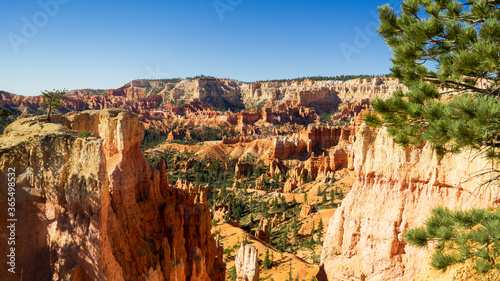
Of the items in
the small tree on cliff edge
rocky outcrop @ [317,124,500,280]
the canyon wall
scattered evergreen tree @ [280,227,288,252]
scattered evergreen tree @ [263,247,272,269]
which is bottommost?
scattered evergreen tree @ [280,227,288,252]

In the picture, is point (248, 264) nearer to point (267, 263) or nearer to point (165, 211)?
point (165, 211)

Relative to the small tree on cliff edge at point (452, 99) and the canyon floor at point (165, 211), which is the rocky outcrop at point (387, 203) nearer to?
the canyon floor at point (165, 211)

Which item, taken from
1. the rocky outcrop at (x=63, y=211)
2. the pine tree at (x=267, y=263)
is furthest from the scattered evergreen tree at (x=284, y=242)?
the rocky outcrop at (x=63, y=211)

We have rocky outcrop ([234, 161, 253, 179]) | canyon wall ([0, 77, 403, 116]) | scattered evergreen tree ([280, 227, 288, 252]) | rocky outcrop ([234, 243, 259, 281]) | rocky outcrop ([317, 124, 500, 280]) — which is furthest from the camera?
canyon wall ([0, 77, 403, 116])

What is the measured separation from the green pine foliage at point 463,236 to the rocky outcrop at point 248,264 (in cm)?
1303

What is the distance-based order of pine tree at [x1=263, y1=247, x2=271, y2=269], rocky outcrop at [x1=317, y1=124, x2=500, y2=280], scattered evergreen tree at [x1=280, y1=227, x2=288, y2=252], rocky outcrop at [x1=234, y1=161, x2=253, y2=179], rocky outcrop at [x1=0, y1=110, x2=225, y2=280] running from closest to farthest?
rocky outcrop at [x1=0, y1=110, x2=225, y2=280] < rocky outcrop at [x1=317, y1=124, x2=500, y2=280] < pine tree at [x1=263, y1=247, x2=271, y2=269] < scattered evergreen tree at [x1=280, y1=227, x2=288, y2=252] < rocky outcrop at [x1=234, y1=161, x2=253, y2=179]

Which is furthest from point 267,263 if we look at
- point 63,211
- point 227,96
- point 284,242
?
point 227,96

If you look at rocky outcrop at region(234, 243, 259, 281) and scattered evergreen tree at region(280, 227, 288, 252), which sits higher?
rocky outcrop at region(234, 243, 259, 281)

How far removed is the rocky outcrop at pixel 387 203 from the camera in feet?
40.9

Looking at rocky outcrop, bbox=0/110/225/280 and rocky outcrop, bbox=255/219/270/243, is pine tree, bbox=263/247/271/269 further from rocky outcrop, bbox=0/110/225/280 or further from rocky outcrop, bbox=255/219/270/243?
rocky outcrop, bbox=0/110/225/280

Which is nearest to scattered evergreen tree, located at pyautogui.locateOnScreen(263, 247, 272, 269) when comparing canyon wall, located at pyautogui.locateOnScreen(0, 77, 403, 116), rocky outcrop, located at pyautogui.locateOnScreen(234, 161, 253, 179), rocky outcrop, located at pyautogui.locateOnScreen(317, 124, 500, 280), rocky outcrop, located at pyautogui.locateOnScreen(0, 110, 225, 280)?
rocky outcrop, located at pyautogui.locateOnScreen(317, 124, 500, 280)

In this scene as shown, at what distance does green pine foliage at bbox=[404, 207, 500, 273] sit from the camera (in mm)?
5335

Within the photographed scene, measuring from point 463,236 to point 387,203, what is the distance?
891 centimetres

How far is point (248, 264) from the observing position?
59.5ft
